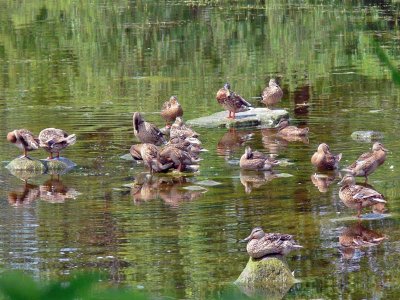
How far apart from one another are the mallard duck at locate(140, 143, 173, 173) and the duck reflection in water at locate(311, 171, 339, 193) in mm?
1756

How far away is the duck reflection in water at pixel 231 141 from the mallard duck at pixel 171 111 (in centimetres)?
87

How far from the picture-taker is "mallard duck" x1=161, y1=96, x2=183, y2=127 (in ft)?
49.0

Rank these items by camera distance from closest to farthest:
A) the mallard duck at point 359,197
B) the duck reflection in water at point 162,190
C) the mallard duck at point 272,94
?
1. the mallard duck at point 359,197
2. the duck reflection in water at point 162,190
3. the mallard duck at point 272,94

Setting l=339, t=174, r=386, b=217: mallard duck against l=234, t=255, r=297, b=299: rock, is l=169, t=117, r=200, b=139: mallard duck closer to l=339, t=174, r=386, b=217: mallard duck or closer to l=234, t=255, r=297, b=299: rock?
l=339, t=174, r=386, b=217: mallard duck

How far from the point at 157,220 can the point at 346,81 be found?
10685 mm

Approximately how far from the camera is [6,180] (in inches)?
457

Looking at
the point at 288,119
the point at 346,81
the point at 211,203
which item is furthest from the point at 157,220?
the point at 346,81

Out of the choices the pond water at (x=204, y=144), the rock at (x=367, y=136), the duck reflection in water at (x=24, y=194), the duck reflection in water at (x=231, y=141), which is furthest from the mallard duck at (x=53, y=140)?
the rock at (x=367, y=136)

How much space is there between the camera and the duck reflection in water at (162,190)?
10.5 metres

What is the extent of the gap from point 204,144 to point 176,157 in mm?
1736

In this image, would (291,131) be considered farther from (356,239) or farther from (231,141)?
(356,239)

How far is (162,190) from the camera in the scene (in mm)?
11070

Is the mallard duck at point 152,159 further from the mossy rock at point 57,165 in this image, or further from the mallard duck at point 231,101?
the mallard duck at point 231,101

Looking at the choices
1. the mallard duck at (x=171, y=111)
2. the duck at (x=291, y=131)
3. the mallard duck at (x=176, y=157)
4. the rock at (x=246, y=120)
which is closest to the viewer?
the mallard duck at (x=176, y=157)
